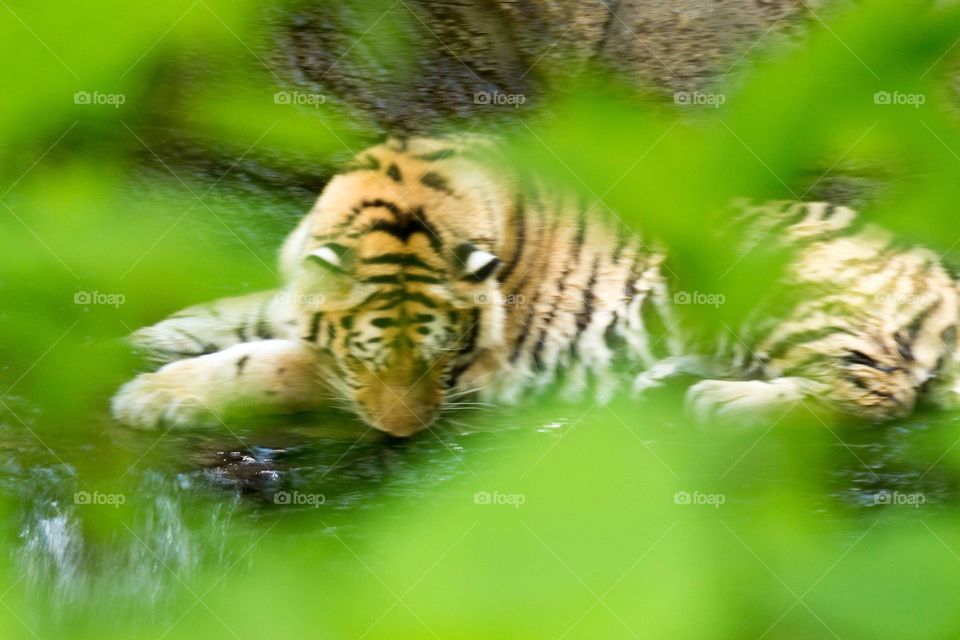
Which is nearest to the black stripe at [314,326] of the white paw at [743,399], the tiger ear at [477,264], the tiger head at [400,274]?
the tiger head at [400,274]

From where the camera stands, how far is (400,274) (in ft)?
1.69

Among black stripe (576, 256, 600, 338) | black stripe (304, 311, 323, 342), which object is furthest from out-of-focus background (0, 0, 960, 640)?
black stripe (576, 256, 600, 338)

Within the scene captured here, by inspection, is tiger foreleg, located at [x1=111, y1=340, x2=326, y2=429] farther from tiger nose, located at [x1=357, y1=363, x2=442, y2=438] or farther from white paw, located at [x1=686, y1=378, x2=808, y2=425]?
white paw, located at [x1=686, y1=378, x2=808, y2=425]

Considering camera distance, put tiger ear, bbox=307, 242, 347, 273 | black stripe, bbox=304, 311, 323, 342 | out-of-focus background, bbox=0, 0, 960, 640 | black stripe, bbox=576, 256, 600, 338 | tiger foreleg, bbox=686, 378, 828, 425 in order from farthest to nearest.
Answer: black stripe, bbox=576, 256, 600, 338 < black stripe, bbox=304, 311, 323, 342 < tiger ear, bbox=307, 242, 347, 273 < tiger foreleg, bbox=686, 378, 828, 425 < out-of-focus background, bbox=0, 0, 960, 640

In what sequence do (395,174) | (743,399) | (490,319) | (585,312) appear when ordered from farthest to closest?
(585,312), (490,319), (395,174), (743,399)

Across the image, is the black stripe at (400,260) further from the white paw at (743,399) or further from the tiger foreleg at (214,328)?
the white paw at (743,399)

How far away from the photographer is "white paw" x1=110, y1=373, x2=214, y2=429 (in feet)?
1.49

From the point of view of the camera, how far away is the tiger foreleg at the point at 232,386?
498 mm

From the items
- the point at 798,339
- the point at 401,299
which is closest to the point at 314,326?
the point at 401,299

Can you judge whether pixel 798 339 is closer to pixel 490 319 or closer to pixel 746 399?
pixel 746 399

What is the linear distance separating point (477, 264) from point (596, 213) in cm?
37

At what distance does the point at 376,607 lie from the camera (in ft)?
0.87

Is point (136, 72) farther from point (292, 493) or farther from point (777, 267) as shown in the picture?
point (292, 493)

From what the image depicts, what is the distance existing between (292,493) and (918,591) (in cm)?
37
